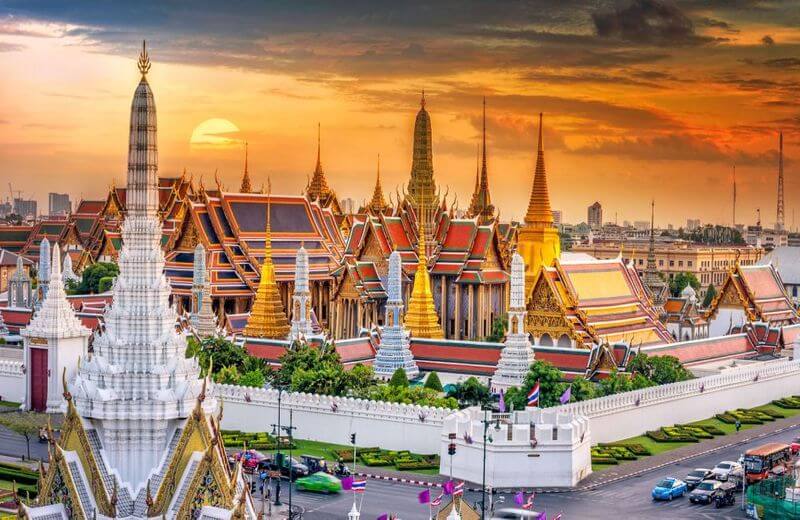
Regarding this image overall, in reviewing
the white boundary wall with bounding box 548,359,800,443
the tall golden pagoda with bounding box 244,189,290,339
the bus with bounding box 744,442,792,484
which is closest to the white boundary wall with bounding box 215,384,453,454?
the white boundary wall with bounding box 548,359,800,443

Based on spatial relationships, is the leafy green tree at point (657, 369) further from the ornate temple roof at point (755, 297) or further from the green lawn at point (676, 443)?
the ornate temple roof at point (755, 297)

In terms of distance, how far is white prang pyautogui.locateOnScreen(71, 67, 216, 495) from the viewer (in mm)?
25203

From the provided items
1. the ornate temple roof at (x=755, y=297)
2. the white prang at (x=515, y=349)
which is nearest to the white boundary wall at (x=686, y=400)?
the white prang at (x=515, y=349)

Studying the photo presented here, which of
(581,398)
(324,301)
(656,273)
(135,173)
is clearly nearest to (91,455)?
(135,173)

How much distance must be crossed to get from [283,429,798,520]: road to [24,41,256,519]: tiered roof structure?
8208 mm

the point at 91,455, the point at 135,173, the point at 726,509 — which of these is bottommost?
the point at 726,509

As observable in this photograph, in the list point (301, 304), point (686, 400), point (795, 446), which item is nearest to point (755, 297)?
point (686, 400)

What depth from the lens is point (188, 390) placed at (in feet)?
84.2

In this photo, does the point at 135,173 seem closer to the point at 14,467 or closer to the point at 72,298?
the point at 14,467

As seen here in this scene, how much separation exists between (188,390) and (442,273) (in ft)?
139

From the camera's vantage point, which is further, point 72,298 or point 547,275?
point 72,298

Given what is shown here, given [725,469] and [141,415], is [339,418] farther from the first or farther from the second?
[141,415]

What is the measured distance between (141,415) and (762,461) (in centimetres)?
1855

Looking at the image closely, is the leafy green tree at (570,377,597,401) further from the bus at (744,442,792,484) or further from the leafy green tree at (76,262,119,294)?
the leafy green tree at (76,262,119,294)
